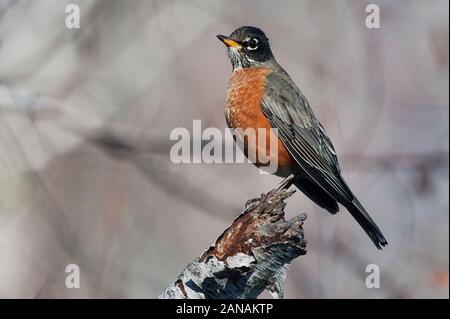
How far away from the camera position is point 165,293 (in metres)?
5.36

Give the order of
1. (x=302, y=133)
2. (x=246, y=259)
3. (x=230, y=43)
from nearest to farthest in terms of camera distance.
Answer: (x=246, y=259) → (x=302, y=133) → (x=230, y=43)

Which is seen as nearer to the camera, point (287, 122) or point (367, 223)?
point (367, 223)

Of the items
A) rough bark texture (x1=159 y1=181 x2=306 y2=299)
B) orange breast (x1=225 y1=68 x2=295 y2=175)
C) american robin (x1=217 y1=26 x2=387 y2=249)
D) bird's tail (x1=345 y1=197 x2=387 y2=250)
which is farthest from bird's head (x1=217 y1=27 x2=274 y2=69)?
rough bark texture (x1=159 y1=181 x2=306 y2=299)

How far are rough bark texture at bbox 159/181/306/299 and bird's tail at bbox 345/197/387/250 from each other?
46.9 inches

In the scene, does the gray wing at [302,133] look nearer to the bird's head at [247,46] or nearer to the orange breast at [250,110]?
the orange breast at [250,110]

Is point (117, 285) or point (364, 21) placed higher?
point (364, 21)

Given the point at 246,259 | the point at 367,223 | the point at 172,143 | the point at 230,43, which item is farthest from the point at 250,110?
the point at 246,259

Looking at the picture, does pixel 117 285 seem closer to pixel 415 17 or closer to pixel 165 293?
pixel 165 293

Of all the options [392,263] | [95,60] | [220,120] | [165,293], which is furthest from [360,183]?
[165,293]

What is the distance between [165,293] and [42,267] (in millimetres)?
2796

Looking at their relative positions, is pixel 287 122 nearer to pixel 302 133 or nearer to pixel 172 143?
pixel 302 133

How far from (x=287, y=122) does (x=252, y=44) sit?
0.96 metres

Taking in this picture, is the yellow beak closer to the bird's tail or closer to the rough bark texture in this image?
the bird's tail

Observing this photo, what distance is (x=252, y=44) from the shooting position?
7.84 meters
